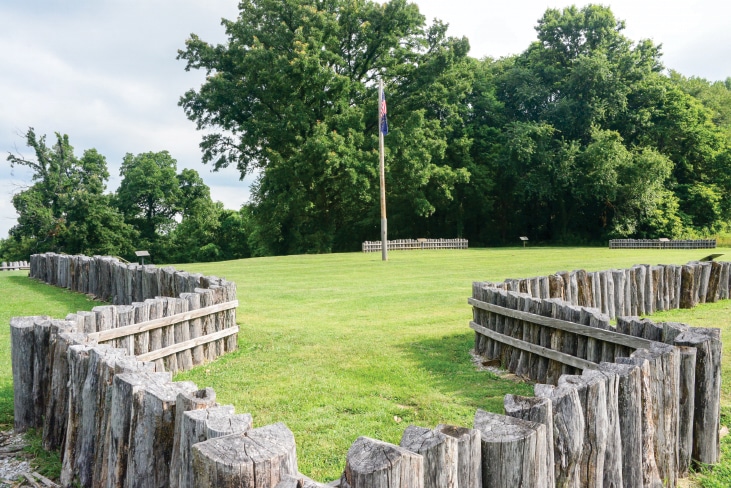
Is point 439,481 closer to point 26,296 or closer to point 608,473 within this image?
point 608,473

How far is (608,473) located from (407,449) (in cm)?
213

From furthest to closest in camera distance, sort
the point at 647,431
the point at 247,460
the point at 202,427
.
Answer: the point at 647,431
the point at 202,427
the point at 247,460

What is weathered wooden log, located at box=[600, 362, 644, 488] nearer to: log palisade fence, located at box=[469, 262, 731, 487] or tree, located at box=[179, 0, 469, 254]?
log palisade fence, located at box=[469, 262, 731, 487]

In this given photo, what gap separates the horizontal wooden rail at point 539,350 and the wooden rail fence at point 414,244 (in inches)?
1313

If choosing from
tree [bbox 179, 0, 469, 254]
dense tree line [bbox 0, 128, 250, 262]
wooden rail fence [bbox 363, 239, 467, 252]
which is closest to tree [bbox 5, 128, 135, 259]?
dense tree line [bbox 0, 128, 250, 262]

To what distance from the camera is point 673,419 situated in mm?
4629

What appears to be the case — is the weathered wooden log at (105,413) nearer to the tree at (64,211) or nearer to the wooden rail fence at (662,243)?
the wooden rail fence at (662,243)

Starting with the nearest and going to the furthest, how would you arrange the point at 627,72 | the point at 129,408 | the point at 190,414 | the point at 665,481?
1. the point at 190,414
2. the point at 129,408
3. the point at 665,481
4. the point at 627,72

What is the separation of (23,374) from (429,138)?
42.7 m

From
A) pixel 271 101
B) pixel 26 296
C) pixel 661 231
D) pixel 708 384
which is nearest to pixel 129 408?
pixel 708 384

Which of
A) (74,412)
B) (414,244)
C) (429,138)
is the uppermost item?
(429,138)

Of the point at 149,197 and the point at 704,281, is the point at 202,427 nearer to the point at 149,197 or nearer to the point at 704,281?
the point at 704,281

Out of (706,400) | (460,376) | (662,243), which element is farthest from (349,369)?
(662,243)

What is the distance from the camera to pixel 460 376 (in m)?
7.48
